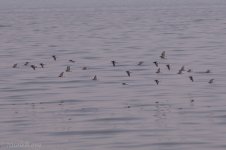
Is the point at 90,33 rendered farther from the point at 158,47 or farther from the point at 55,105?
the point at 55,105

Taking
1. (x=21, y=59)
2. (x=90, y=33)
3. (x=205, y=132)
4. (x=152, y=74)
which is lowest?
(x=205, y=132)

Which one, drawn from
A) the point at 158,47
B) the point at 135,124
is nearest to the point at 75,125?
the point at 135,124

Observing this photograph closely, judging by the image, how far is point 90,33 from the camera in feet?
254

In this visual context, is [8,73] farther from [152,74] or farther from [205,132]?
[205,132]

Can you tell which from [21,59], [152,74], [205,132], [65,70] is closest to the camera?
[205,132]

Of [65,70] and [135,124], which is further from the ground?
[65,70]

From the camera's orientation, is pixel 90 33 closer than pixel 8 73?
No

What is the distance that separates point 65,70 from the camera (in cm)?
4097

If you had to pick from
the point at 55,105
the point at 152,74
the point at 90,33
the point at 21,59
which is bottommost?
the point at 55,105

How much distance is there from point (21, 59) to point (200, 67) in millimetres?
11299

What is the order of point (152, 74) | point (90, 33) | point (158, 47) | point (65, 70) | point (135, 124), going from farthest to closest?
point (90, 33)
point (158, 47)
point (65, 70)
point (152, 74)
point (135, 124)

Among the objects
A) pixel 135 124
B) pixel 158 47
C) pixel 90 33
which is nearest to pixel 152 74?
pixel 135 124

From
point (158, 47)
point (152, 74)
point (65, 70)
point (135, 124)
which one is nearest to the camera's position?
point (135, 124)

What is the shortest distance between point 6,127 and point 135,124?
3.52 meters
